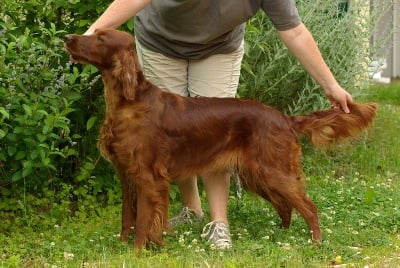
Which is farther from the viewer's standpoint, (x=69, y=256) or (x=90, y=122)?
(x=90, y=122)

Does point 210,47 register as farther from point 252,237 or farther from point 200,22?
point 252,237

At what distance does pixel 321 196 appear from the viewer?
236 inches

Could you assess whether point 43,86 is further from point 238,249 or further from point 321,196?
point 321,196

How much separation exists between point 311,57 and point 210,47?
0.57 metres

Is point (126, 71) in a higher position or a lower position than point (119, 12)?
lower

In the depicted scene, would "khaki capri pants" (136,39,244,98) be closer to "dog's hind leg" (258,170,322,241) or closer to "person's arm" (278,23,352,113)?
"person's arm" (278,23,352,113)

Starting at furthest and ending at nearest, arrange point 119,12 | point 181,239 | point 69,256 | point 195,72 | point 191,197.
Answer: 1. point 191,197
2. point 195,72
3. point 181,239
4. point 69,256
5. point 119,12

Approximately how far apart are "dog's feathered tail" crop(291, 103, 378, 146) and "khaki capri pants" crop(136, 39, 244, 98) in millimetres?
458

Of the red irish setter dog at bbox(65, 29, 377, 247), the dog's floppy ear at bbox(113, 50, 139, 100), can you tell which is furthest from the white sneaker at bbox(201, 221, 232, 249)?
the dog's floppy ear at bbox(113, 50, 139, 100)

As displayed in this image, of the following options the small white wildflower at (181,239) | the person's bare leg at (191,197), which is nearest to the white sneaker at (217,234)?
the small white wildflower at (181,239)

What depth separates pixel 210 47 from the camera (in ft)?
16.1

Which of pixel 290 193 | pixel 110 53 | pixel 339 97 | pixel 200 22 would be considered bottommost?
pixel 290 193

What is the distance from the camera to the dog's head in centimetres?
438

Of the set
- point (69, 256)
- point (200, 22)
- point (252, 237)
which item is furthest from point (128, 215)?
point (200, 22)
